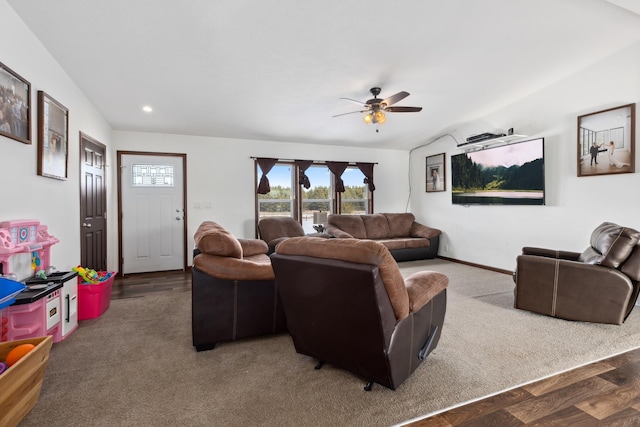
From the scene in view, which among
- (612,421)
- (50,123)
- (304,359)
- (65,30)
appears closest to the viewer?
(612,421)

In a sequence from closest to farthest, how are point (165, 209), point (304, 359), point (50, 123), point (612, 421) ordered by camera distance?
1. point (612, 421)
2. point (304, 359)
3. point (50, 123)
4. point (165, 209)

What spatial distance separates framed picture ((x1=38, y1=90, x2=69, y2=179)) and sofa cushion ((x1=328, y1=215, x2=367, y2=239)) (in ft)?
13.8

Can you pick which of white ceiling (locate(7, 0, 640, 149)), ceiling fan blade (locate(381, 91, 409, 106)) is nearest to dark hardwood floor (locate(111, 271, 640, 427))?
ceiling fan blade (locate(381, 91, 409, 106))

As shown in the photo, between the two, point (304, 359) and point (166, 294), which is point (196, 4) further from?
point (166, 294)

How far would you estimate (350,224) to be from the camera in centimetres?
613

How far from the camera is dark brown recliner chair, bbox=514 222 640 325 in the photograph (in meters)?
2.69

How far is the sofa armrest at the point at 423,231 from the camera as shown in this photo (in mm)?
6125

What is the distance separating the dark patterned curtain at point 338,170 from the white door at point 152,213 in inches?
115

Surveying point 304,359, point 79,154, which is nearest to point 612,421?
point 304,359

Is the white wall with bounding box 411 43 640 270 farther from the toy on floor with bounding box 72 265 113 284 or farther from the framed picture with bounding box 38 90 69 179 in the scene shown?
the framed picture with bounding box 38 90 69 179

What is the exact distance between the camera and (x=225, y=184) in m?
5.66

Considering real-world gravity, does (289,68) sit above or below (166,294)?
above

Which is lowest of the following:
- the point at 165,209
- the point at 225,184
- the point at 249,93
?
the point at 165,209

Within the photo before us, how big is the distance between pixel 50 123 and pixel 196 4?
181 cm
